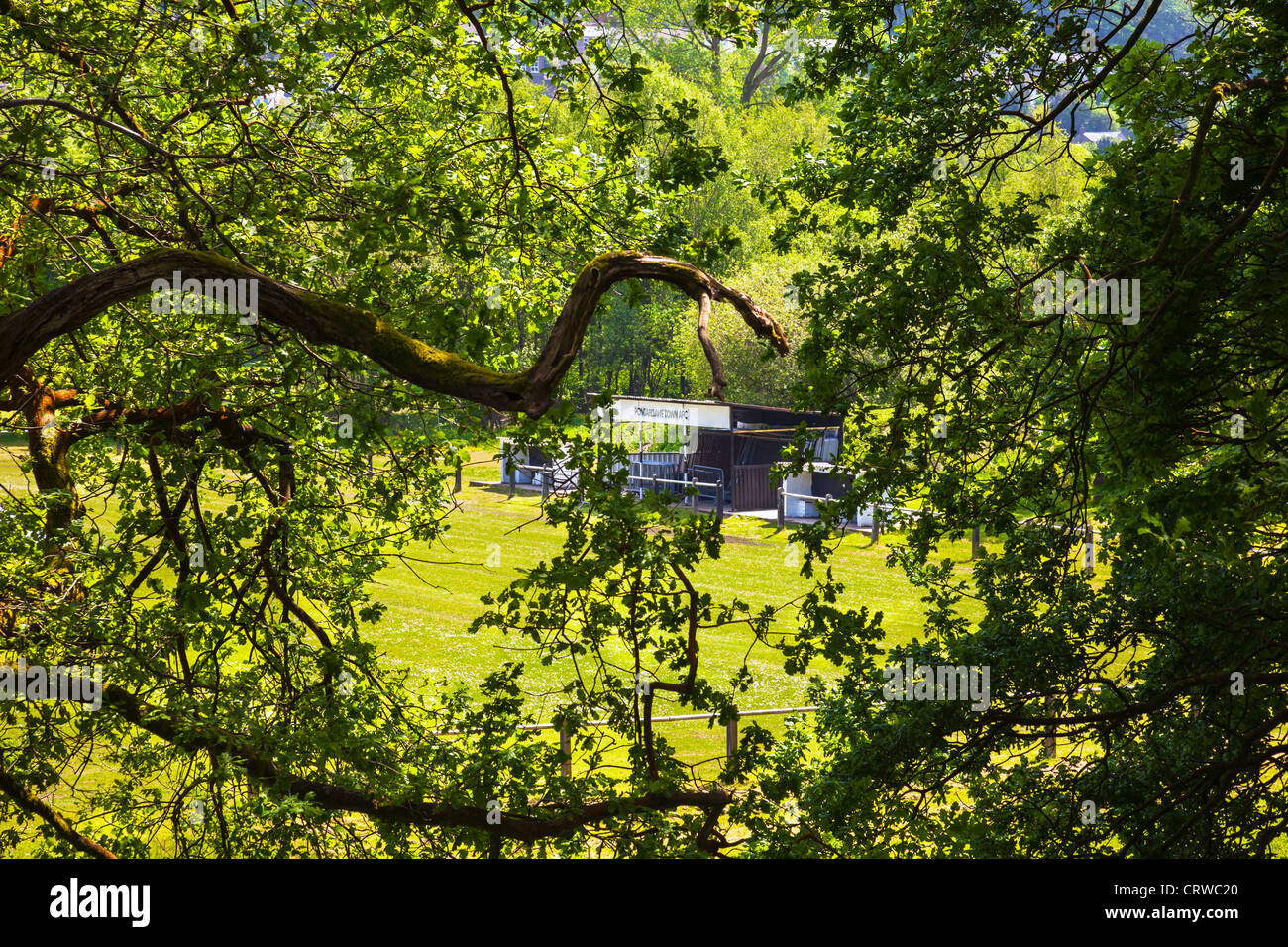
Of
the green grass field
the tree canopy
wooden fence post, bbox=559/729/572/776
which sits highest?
the tree canopy

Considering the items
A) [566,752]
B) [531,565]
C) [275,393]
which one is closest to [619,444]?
[275,393]

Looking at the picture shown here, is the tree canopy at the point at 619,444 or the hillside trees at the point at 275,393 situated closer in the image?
the tree canopy at the point at 619,444

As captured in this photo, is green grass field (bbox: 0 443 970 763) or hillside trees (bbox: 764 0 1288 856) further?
green grass field (bbox: 0 443 970 763)

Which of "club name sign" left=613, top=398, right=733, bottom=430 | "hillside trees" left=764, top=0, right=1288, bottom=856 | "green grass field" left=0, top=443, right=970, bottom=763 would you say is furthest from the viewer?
"club name sign" left=613, top=398, right=733, bottom=430

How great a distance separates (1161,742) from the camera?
22.7ft

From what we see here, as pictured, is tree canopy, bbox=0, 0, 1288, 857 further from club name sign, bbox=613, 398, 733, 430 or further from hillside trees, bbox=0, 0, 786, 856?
club name sign, bbox=613, 398, 733, 430

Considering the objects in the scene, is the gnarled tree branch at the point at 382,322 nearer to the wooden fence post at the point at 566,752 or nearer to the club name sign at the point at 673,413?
the wooden fence post at the point at 566,752

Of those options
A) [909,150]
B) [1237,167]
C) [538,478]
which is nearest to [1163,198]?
[1237,167]

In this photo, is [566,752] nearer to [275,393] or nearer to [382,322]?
[275,393]

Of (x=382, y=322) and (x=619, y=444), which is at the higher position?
(x=382, y=322)

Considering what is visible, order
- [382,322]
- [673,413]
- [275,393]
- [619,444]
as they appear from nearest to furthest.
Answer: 1. [382,322]
2. [619,444]
3. [275,393]
4. [673,413]

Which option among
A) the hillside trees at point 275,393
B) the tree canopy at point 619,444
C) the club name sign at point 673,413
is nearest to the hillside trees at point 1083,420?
the tree canopy at point 619,444

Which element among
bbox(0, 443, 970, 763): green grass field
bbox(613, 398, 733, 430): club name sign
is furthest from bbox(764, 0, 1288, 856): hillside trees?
bbox(613, 398, 733, 430): club name sign
